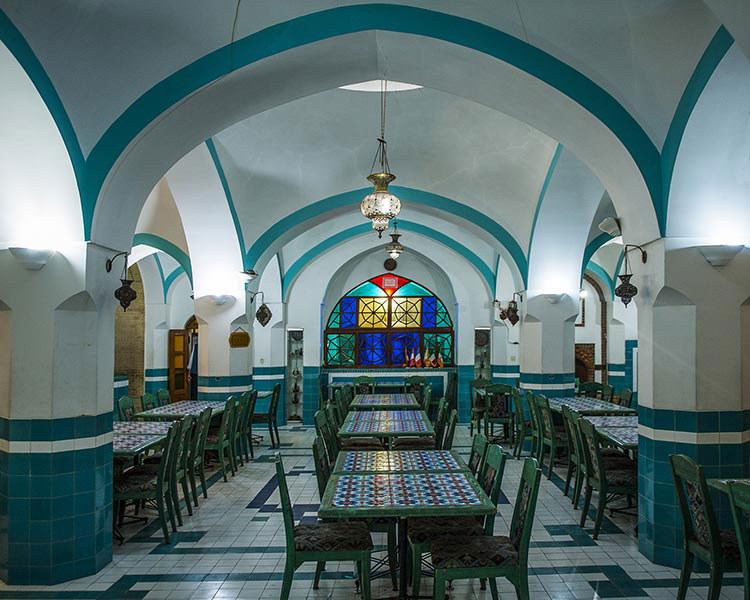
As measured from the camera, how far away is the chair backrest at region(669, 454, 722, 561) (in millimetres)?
3465

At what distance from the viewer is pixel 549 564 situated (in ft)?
15.1

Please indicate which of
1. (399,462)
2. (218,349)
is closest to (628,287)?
(399,462)

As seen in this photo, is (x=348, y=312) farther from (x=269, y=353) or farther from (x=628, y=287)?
(x=628, y=287)

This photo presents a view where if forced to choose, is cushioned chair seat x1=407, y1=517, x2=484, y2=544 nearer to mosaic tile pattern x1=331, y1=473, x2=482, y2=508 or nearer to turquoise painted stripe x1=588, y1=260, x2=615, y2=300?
mosaic tile pattern x1=331, y1=473, x2=482, y2=508

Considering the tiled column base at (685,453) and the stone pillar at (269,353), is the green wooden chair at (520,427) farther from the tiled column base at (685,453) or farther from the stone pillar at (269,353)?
the stone pillar at (269,353)

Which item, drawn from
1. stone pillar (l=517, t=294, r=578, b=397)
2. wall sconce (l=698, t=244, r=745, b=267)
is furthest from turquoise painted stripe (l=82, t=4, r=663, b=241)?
stone pillar (l=517, t=294, r=578, b=397)

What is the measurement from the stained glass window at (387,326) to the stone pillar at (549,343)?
5.44m

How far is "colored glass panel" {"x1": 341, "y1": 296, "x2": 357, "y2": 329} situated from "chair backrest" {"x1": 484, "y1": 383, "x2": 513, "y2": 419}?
5.16m

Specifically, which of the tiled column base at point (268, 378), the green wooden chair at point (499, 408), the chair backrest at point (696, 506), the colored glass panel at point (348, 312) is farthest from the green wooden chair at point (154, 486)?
the colored glass panel at point (348, 312)

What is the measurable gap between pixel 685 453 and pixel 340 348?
10662 millimetres

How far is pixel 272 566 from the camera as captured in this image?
4.57 meters

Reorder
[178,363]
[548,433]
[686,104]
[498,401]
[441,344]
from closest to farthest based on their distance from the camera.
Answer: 1. [686,104]
2. [548,433]
3. [498,401]
4. [178,363]
5. [441,344]

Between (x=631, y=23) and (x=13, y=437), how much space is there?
4.92 meters

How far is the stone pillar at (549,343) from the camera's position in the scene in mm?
9062
